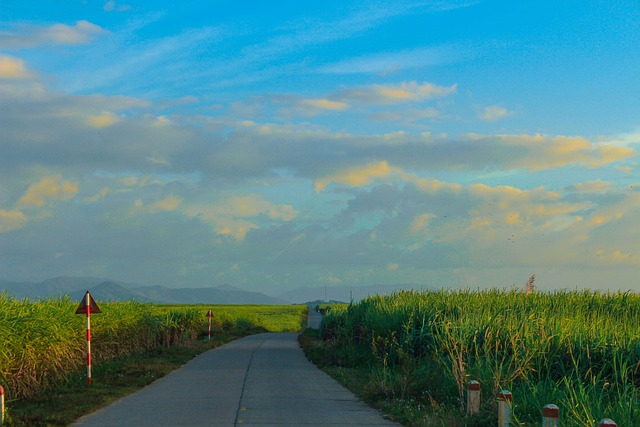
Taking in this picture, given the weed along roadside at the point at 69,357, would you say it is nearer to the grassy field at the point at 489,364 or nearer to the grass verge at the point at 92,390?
the grass verge at the point at 92,390

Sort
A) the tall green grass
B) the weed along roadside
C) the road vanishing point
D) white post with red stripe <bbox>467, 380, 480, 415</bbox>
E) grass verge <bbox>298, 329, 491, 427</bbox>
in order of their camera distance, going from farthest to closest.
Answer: the tall green grass, the weed along roadside, the road vanishing point, white post with red stripe <bbox>467, 380, 480, 415</bbox>, grass verge <bbox>298, 329, 491, 427</bbox>

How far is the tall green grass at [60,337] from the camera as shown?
52.9ft

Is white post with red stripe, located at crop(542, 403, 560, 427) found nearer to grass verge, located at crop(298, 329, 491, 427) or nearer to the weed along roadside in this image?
grass verge, located at crop(298, 329, 491, 427)

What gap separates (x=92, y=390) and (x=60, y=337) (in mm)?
1863

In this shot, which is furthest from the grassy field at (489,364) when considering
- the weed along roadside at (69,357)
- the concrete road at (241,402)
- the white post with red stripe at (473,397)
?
the weed along roadside at (69,357)

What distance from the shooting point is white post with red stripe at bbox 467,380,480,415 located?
12.4m

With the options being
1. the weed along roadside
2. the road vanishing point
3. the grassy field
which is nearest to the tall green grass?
the weed along roadside

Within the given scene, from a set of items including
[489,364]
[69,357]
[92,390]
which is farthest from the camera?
[69,357]

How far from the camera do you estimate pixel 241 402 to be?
15.0 m

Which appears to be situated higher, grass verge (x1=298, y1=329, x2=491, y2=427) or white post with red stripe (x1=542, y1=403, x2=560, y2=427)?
white post with red stripe (x1=542, y1=403, x2=560, y2=427)

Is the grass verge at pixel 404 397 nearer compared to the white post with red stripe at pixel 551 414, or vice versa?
the white post with red stripe at pixel 551 414


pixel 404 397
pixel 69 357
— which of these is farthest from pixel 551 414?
pixel 69 357

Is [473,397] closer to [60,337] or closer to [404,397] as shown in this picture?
[404,397]

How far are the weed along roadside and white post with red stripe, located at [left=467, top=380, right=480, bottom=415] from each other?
23.3 feet
